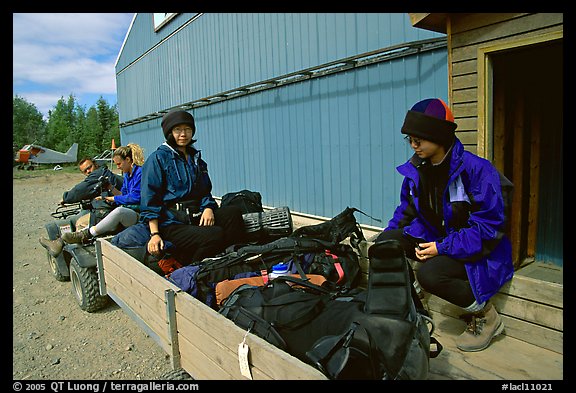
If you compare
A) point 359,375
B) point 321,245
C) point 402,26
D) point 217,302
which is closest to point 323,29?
point 402,26

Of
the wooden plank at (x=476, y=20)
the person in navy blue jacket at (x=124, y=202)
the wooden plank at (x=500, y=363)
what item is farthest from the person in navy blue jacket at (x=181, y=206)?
the wooden plank at (x=476, y=20)

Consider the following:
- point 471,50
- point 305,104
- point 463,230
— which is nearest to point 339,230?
point 463,230

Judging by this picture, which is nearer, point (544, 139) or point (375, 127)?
point (544, 139)

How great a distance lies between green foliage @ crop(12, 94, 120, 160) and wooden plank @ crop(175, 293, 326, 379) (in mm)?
50948

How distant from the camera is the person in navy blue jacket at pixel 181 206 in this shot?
371 cm

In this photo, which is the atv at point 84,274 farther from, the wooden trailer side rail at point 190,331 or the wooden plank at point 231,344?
the wooden plank at point 231,344

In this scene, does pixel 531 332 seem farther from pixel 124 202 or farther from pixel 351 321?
pixel 124 202

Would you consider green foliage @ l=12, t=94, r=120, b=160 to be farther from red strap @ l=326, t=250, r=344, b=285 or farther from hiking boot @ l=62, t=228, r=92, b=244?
red strap @ l=326, t=250, r=344, b=285

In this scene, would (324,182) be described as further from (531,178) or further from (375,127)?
(531,178)

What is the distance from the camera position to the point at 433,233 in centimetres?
288

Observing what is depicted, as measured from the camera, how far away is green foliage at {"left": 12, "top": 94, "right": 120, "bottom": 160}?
51.7 m

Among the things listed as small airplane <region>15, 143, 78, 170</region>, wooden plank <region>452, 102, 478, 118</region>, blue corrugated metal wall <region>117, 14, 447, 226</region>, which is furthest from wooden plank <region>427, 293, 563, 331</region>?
small airplane <region>15, 143, 78, 170</region>

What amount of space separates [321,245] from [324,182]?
3.89 metres

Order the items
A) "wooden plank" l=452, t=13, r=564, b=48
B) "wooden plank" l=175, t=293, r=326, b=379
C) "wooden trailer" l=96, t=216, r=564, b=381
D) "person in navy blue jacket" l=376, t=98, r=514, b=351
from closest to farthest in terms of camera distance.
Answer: "wooden plank" l=175, t=293, r=326, b=379, "wooden trailer" l=96, t=216, r=564, b=381, "person in navy blue jacket" l=376, t=98, r=514, b=351, "wooden plank" l=452, t=13, r=564, b=48
